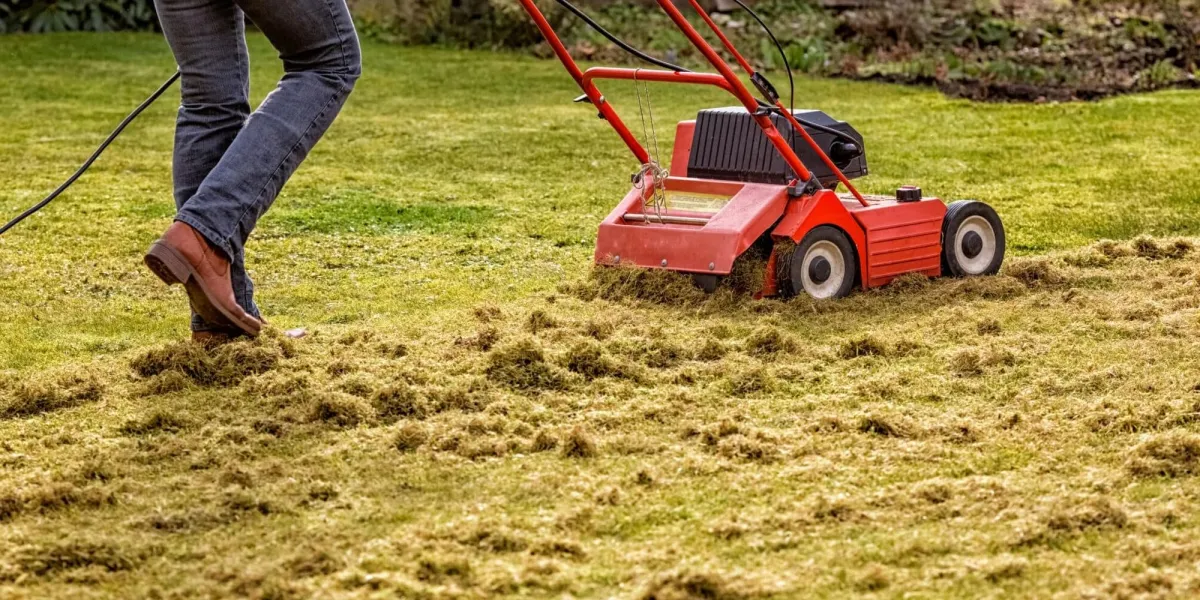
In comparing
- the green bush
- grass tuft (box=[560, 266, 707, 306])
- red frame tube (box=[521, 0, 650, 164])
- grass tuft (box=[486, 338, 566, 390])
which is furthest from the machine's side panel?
the green bush

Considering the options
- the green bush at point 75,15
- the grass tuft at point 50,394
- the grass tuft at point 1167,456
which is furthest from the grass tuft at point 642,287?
the green bush at point 75,15

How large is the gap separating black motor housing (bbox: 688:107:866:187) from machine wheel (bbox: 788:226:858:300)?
0.67 feet

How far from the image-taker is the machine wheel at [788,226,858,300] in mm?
3654

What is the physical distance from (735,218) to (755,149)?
304mm

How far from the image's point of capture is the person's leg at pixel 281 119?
288 centimetres

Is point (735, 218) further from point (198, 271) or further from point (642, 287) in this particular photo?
point (198, 271)

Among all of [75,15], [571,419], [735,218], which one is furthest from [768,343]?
[75,15]

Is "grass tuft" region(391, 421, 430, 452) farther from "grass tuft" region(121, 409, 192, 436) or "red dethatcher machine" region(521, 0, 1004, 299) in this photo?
"red dethatcher machine" region(521, 0, 1004, 299)

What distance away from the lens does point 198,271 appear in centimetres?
285

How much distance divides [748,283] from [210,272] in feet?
4.39

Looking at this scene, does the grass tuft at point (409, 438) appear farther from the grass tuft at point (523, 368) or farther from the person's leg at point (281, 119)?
the person's leg at point (281, 119)

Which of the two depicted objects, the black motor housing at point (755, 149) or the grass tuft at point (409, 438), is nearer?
the grass tuft at point (409, 438)

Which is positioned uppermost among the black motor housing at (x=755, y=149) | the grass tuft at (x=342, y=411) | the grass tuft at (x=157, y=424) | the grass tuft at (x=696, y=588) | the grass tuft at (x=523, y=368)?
the black motor housing at (x=755, y=149)

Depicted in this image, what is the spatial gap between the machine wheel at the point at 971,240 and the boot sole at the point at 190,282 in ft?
5.82
